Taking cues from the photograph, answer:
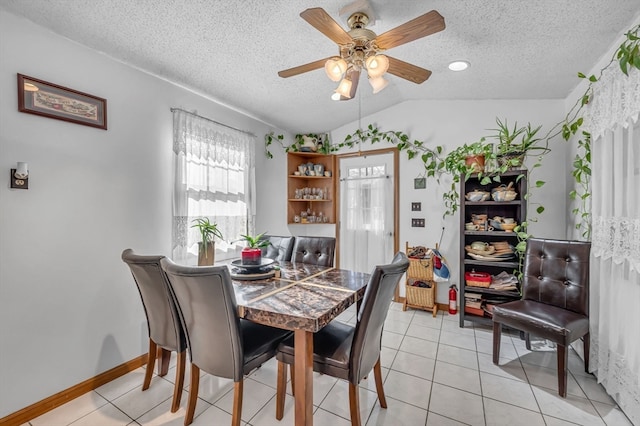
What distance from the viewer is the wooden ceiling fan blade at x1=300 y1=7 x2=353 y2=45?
1.39 metres

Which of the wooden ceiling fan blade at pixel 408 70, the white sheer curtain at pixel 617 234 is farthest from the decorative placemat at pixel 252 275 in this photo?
the white sheer curtain at pixel 617 234

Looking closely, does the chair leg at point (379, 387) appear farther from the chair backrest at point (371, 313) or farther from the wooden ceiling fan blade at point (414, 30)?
the wooden ceiling fan blade at point (414, 30)

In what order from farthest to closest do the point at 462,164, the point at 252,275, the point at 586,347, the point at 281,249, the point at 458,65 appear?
the point at 462,164
the point at 281,249
the point at 458,65
the point at 586,347
the point at 252,275

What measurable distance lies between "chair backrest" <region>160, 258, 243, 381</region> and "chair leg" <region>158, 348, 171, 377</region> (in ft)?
2.39

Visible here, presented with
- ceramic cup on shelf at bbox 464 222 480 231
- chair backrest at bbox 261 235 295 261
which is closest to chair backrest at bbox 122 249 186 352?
chair backrest at bbox 261 235 295 261

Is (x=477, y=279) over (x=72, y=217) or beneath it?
beneath

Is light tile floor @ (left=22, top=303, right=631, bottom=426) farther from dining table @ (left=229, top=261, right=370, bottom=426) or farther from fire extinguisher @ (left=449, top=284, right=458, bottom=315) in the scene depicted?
fire extinguisher @ (left=449, top=284, right=458, bottom=315)

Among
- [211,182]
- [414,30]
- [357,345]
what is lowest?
[357,345]

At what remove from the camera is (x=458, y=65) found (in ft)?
7.98

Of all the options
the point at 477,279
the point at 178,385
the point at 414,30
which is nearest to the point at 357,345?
the point at 178,385

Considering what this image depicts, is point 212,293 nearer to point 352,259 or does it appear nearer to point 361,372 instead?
point 361,372

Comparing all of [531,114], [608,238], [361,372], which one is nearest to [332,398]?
[361,372]

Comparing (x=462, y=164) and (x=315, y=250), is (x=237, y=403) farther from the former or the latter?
(x=462, y=164)

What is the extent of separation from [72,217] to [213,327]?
4.39 feet
